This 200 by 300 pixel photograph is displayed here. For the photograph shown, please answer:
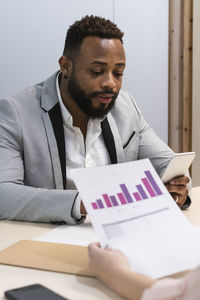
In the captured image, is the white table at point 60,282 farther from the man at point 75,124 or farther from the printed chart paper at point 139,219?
the man at point 75,124

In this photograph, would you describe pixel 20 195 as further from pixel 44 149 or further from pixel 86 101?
pixel 86 101

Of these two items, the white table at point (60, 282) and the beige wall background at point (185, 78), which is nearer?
the white table at point (60, 282)

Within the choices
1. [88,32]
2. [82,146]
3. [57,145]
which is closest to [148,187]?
[57,145]

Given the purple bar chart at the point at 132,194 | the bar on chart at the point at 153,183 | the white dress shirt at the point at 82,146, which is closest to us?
the purple bar chart at the point at 132,194

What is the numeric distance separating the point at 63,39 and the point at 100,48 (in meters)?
1.04

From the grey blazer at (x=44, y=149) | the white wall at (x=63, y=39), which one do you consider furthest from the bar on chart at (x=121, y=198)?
the white wall at (x=63, y=39)

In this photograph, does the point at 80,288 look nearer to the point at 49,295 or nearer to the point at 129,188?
the point at 49,295

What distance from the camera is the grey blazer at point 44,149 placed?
133 cm

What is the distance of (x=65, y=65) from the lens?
5.93 ft

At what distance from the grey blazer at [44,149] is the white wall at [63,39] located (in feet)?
2.53

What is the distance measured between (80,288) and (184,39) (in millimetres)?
2421

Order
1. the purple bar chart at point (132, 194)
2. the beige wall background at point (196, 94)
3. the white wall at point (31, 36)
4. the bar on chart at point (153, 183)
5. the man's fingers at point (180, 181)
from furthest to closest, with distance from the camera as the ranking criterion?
the beige wall background at point (196, 94)
the white wall at point (31, 36)
the man's fingers at point (180, 181)
the bar on chart at point (153, 183)
the purple bar chart at point (132, 194)

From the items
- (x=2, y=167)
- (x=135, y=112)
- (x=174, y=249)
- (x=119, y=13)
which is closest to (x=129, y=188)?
(x=174, y=249)

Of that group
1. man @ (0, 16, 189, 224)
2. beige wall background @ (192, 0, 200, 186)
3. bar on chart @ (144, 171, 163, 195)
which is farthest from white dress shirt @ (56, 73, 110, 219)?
beige wall background @ (192, 0, 200, 186)
